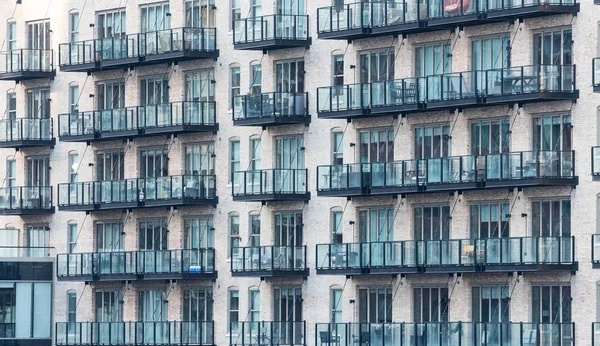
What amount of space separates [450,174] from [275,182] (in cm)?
1004

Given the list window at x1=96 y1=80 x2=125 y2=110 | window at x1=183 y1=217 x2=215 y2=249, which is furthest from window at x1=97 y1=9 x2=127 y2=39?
window at x1=183 y1=217 x2=215 y2=249

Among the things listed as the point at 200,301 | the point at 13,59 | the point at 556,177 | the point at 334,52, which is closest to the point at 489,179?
the point at 556,177

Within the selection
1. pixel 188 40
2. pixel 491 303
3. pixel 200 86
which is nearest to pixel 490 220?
pixel 491 303

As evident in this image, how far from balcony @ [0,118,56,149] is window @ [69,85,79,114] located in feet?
4.84

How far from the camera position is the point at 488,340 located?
9450cm

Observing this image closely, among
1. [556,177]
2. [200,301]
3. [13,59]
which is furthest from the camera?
[13,59]

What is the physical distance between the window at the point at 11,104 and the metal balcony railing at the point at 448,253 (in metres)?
22.8

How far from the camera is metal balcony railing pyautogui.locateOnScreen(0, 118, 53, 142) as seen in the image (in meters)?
117

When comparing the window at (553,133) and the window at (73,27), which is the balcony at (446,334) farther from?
the window at (73,27)

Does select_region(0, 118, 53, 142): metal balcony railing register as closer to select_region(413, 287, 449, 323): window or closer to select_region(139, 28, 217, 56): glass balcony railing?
select_region(139, 28, 217, 56): glass balcony railing

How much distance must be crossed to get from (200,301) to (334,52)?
13.3 meters

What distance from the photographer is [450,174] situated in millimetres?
96875

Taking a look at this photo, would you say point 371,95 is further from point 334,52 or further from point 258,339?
point 258,339

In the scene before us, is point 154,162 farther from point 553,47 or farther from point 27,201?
point 553,47
